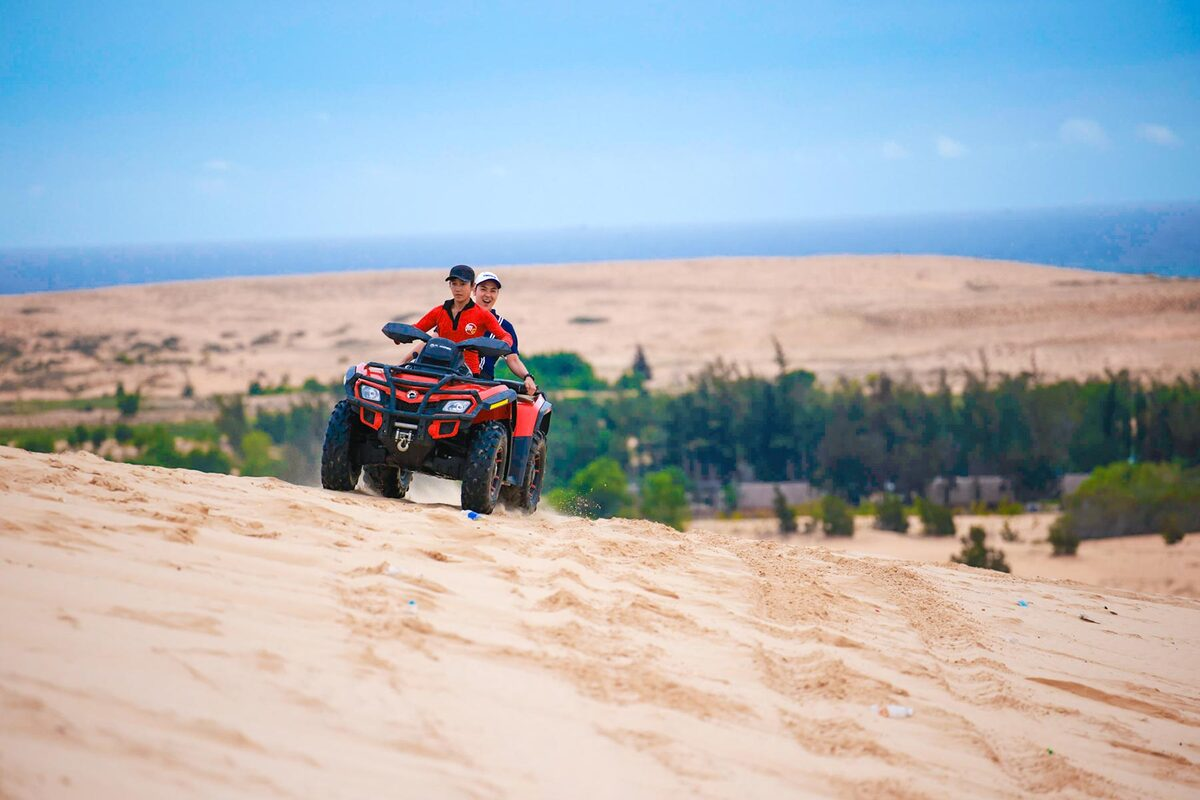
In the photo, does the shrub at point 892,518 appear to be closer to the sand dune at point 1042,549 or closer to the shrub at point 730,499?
the sand dune at point 1042,549

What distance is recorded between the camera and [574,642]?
5.79 metres

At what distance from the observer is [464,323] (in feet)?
31.1

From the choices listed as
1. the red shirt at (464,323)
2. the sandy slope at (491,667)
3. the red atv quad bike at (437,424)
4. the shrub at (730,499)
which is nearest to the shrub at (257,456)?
the shrub at (730,499)

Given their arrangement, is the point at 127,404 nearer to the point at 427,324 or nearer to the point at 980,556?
the point at 980,556

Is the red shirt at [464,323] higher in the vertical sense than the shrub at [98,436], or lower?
higher

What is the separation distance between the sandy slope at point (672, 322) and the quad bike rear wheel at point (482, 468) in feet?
158

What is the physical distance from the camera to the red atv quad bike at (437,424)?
29.0 feet

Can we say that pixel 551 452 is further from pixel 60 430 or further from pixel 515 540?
pixel 515 540

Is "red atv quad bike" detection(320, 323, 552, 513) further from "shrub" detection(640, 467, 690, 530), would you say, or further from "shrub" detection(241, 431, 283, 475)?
"shrub" detection(241, 431, 283, 475)

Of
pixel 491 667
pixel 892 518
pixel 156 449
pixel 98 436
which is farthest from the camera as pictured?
pixel 98 436

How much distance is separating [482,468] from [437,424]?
0.45 metres

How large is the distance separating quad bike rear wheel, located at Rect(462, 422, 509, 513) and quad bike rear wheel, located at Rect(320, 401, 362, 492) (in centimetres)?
91

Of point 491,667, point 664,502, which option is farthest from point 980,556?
point 491,667

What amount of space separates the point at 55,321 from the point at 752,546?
74325 millimetres
